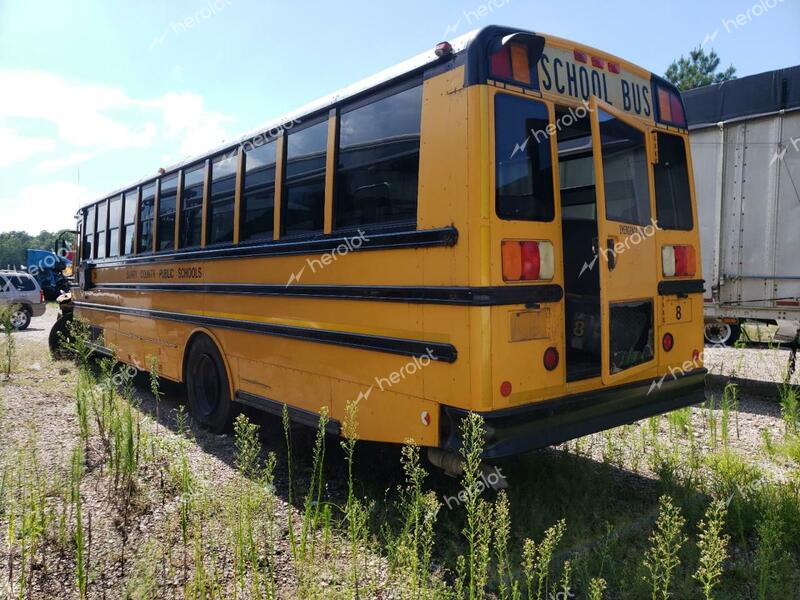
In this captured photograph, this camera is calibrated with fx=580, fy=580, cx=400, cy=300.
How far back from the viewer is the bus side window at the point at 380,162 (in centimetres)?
319

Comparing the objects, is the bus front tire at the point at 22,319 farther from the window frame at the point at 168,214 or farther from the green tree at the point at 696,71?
the green tree at the point at 696,71

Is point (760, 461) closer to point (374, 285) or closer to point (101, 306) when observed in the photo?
point (374, 285)

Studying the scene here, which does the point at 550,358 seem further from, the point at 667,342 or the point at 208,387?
the point at 208,387

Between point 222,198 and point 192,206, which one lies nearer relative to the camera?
point 222,198

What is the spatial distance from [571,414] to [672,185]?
1.98 metres

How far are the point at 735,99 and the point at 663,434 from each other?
4.15 meters

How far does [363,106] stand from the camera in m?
3.52

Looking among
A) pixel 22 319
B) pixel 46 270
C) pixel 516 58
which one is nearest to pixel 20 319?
pixel 22 319

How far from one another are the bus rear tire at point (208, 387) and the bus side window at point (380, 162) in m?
2.19

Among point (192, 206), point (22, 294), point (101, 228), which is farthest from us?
point (22, 294)

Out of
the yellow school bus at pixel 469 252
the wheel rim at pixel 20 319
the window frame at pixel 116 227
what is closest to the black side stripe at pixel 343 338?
the yellow school bus at pixel 469 252

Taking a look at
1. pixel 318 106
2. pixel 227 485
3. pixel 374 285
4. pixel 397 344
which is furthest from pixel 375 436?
pixel 318 106

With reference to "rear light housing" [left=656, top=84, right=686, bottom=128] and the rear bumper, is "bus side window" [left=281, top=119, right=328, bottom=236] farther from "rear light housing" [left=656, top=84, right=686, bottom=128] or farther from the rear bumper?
"rear light housing" [left=656, top=84, right=686, bottom=128]

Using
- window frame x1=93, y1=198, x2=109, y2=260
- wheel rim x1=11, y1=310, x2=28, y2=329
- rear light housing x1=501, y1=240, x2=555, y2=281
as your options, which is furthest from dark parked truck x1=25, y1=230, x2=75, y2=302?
rear light housing x1=501, y1=240, x2=555, y2=281
